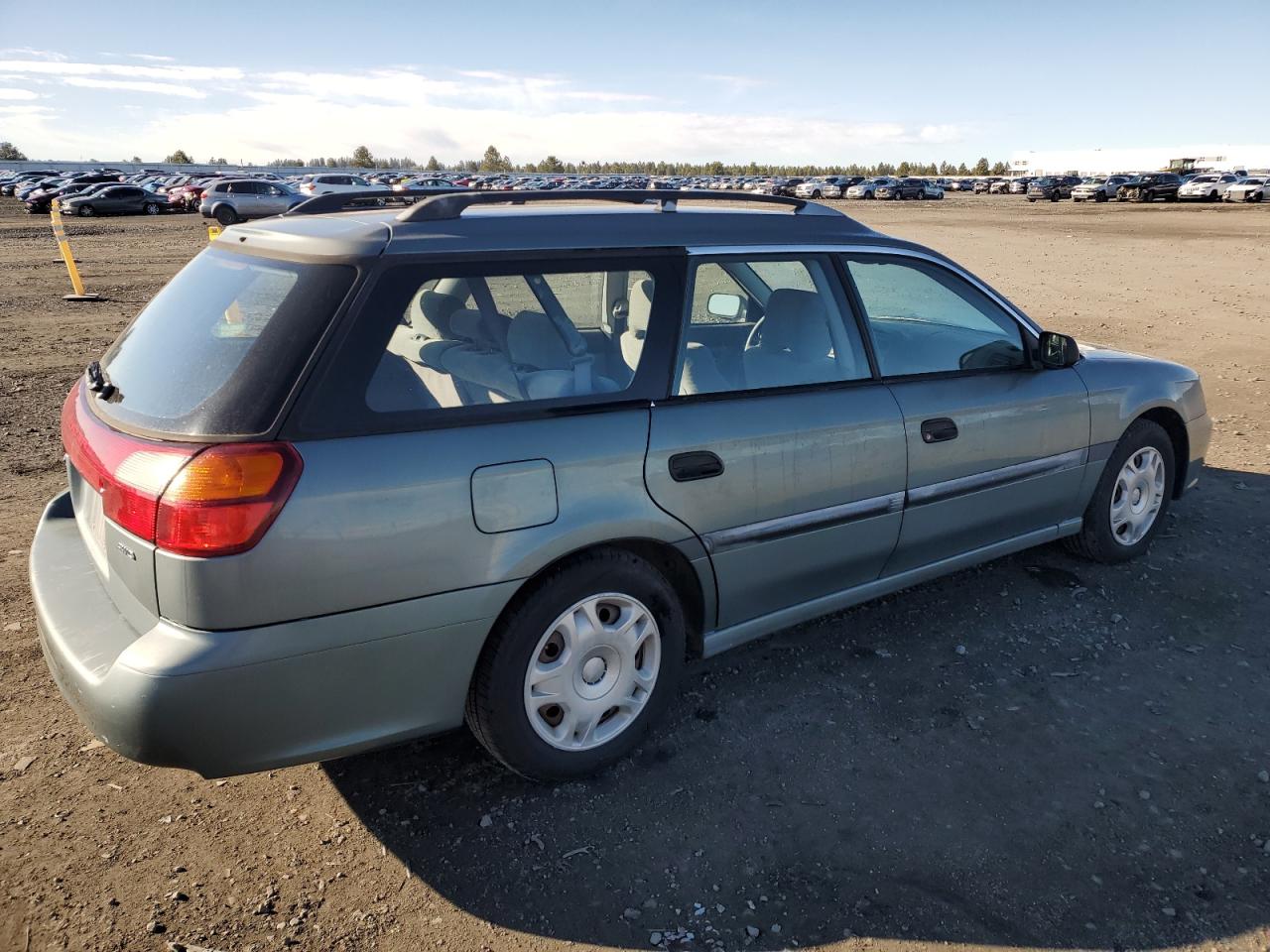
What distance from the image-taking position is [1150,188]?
54469 millimetres

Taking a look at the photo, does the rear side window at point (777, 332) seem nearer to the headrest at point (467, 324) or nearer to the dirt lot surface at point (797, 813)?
the headrest at point (467, 324)

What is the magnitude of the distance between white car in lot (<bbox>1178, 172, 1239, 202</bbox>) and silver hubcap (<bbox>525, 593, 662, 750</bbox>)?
60262mm

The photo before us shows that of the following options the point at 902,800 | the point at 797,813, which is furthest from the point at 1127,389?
the point at 797,813

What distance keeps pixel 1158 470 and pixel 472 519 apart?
3.86m

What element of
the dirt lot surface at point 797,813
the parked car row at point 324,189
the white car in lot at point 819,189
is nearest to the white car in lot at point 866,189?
the parked car row at point 324,189

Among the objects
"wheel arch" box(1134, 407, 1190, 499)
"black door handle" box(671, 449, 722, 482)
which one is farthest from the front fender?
"black door handle" box(671, 449, 722, 482)

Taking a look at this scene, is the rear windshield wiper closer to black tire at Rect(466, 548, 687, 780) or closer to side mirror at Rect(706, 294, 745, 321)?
black tire at Rect(466, 548, 687, 780)

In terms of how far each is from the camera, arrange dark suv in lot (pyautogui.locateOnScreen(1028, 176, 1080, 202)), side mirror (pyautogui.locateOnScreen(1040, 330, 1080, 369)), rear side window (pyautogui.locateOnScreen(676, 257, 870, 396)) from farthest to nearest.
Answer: dark suv in lot (pyautogui.locateOnScreen(1028, 176, 1080, 202)) → side mirror (pyautogui.locateOnScreen(1040, 330, 1080, 369)) → rear side window (pyautogui.locateOnScreen(676, 257, 870, 396))

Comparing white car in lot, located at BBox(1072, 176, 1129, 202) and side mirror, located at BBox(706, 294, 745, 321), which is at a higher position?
side mirror, located at BBox(706, 294, 745, 321)

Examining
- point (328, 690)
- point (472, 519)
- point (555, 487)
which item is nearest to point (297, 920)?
point (328, 690)

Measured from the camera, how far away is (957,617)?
416 cm

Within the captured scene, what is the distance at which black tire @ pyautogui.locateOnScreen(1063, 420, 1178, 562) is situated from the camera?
4.46 metres

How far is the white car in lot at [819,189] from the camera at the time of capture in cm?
6206

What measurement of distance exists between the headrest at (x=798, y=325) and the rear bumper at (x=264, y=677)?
1.54 metres
